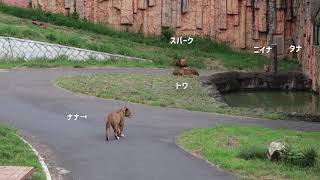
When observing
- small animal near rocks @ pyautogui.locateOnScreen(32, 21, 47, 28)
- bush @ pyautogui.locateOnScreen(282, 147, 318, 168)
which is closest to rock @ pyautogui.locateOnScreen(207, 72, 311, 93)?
small animal near rocks @ pyautogui.locateOnScreen(32, 21, 47, 28)

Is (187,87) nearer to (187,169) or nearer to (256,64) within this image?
(256,64)

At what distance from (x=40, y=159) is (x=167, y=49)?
19352mm

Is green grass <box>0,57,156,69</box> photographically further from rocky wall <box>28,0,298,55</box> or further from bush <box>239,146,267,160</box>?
bush <box>239,146,267,160</box>

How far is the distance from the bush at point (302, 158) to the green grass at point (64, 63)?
53.0ft

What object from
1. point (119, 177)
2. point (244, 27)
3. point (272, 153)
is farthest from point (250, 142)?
point (244, 27)

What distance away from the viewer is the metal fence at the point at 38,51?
84.6 feet

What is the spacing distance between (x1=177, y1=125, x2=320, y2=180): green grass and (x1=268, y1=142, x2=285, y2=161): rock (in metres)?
0.12

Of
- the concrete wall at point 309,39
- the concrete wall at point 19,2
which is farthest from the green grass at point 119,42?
the concrete wall at point 309,39

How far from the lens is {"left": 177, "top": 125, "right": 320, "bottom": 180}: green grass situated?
9297 millimetres

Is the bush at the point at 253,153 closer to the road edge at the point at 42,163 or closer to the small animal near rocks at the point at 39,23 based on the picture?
the road edge at the point at 42,163

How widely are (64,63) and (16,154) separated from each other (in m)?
15.3

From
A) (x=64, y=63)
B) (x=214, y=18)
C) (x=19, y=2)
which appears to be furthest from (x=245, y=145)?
(x=19, y=2)

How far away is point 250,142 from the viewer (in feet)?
38.1

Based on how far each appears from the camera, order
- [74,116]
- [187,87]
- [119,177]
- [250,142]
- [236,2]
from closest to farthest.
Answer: [119,177]
[250,142]
[74,116]
[187,87]
[236,2]
